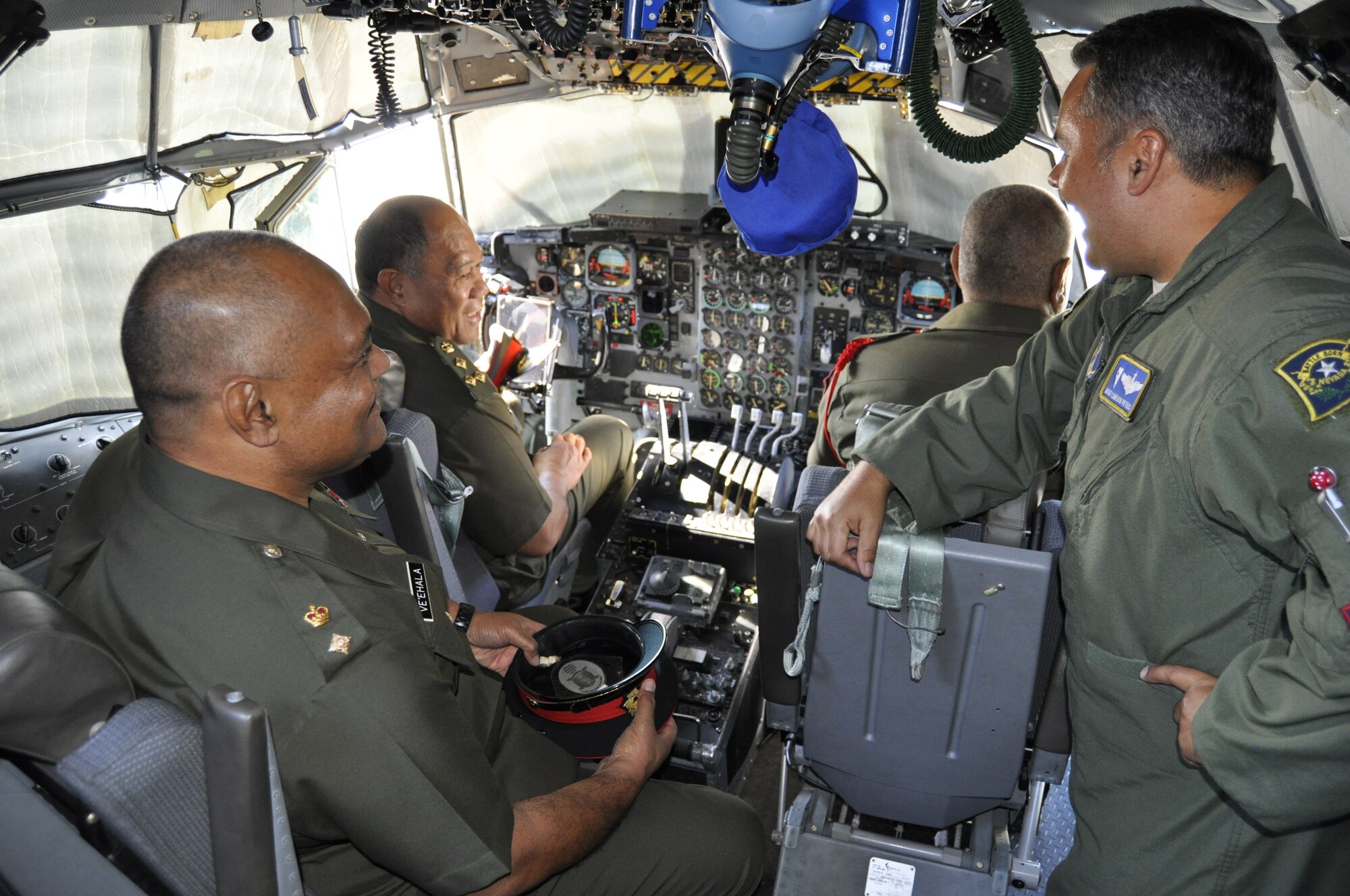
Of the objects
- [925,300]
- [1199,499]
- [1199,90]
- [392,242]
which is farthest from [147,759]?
[925,300]

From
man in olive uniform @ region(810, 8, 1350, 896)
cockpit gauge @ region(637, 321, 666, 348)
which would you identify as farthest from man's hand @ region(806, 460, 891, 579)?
cockpit gauge @ region(637, 321, 666, 348)

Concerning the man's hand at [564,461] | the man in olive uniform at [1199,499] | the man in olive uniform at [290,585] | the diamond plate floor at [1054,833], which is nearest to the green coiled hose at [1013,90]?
the man in olive uniform at [1199,499]

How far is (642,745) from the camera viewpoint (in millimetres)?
1911

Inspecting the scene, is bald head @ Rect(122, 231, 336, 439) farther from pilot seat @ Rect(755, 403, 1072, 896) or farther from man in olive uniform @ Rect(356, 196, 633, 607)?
man in olive uniform @ Rect(356, 196, 633, 607)

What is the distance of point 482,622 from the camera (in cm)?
234

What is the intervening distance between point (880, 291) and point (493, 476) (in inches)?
76.6

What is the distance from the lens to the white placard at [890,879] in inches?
74.0

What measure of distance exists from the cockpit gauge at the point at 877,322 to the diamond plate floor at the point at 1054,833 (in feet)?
6.41

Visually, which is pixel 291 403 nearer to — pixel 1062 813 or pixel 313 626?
pixel 313 626

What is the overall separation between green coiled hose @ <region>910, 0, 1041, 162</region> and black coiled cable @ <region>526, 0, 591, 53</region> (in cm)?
87

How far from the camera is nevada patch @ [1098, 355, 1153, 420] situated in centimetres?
142

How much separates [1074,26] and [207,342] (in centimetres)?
232

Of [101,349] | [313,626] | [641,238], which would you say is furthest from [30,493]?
[641,238]

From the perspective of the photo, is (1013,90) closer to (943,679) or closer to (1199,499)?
(1199,499)
